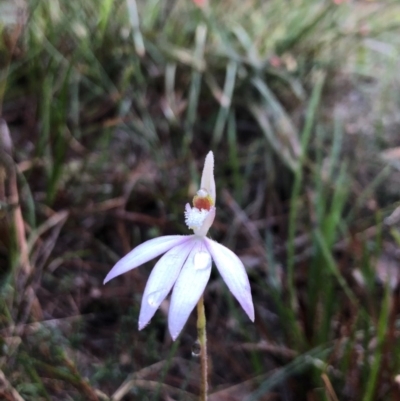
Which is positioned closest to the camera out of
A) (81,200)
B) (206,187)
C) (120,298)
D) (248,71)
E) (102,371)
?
(206,187)

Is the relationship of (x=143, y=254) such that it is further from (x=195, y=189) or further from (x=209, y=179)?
(x=195, y=189)

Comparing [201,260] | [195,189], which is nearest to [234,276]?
[201,260]

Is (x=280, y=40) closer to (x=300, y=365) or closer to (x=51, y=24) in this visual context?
(x=51, y=24)

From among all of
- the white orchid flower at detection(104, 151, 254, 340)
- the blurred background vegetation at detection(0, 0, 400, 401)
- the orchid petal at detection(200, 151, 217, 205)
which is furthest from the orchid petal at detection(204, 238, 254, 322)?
the blurred background vegetation at detection(0, 0, 400, 401)

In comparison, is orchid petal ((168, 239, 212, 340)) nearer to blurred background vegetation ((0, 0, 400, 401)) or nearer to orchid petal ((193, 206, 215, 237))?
orchid petal ((193, 206, 215, 237))

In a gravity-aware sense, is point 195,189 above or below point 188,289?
above

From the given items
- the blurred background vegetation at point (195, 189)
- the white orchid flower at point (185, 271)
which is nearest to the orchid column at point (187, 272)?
the white orchid flower at point (185, 271)

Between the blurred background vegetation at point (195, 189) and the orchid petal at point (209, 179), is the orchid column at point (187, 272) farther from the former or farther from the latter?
the blurred background vegetation at point (195, 189)

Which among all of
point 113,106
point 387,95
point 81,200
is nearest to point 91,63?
point 113,106
